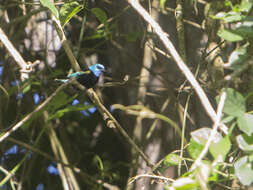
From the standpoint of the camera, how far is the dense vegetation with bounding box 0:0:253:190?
163 centimetres

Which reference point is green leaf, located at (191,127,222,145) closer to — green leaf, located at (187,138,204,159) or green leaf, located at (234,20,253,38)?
green leaf, located at (187,138,204,159)

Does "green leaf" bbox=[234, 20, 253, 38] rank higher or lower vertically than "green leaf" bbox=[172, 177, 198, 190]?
higher

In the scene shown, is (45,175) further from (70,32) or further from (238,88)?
(238,88)

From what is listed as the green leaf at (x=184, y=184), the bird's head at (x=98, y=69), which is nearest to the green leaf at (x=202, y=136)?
the green leaf at (x=184, y=184)

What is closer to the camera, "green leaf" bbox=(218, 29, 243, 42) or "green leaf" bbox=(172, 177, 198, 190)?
"green leaf" bbox=(172, 177, 198, 190)

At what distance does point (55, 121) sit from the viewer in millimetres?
2881

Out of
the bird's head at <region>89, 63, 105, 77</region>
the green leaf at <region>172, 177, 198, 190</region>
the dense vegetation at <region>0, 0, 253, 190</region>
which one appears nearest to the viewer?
the green leaf at <region>172, 177, 198, 190</region>

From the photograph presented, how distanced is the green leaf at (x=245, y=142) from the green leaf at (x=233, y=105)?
0.26 ft

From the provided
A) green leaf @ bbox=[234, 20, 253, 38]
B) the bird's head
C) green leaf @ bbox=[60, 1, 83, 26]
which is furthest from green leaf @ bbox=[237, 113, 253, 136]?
the bird's head

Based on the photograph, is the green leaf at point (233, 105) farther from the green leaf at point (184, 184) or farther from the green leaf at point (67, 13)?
the green leaf at point (67, 13)

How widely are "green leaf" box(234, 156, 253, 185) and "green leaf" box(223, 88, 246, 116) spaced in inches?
5.3

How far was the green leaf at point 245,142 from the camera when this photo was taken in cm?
104

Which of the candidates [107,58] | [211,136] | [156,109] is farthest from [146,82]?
[211,136]

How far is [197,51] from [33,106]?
1256 millimetres
